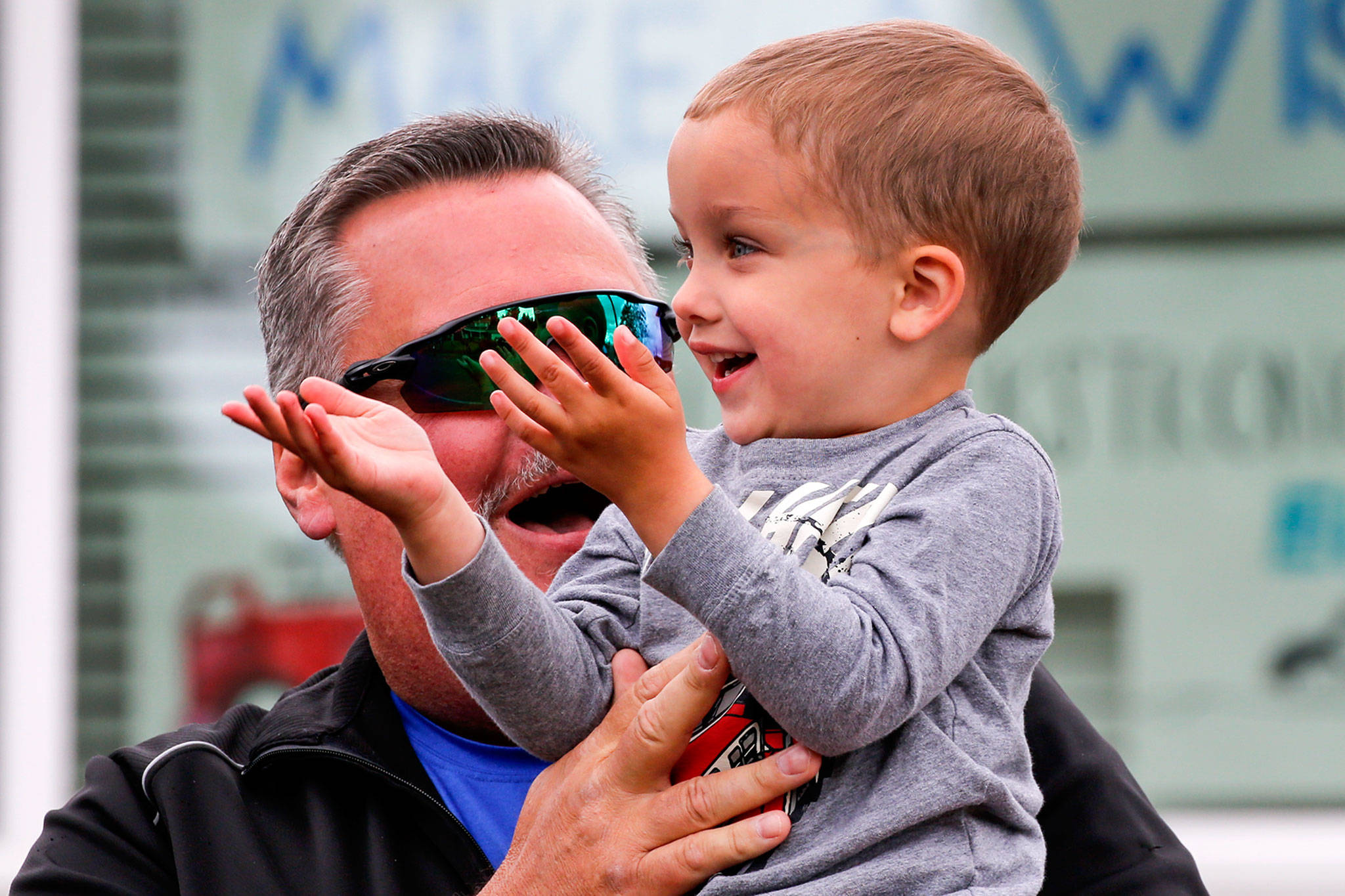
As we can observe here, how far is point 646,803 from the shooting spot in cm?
155

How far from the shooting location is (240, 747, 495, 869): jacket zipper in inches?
73.3

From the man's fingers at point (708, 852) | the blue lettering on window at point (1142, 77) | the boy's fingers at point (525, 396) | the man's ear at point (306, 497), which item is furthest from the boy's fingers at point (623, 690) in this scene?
the blue lettering on window at point (1142, 77)

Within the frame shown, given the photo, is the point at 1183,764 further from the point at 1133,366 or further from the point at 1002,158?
the point at 1002,158

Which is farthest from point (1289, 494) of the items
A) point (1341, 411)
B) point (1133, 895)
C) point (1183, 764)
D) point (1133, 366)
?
point (1133, 895)

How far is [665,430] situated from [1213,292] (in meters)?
4.21

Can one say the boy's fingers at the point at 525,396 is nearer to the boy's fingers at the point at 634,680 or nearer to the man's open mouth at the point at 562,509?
the boy's fingers at the point at 634,680

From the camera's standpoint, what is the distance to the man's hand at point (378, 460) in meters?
1.23

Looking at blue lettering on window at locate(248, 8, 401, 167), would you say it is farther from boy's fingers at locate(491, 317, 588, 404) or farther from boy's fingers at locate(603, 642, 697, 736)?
boy's fingers at locate(491, 317, 588, 404)

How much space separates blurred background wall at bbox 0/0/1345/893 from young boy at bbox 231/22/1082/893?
3370 millimetres

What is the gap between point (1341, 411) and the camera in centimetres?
498

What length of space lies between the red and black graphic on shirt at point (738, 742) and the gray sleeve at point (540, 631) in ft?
0.37

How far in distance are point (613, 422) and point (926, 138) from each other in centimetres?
44

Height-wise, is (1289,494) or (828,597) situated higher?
(828,597)

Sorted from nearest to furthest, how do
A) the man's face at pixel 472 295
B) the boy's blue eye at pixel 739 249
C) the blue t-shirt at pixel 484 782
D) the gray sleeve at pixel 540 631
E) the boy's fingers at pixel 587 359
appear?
the boy's fingers at pixel 587 359
the gray sleeve at pixel 540 631
the boy's blue eye at pixel 739 249
the blue t-shirt at pixel 484 782
the man's face at pixel 472 295
